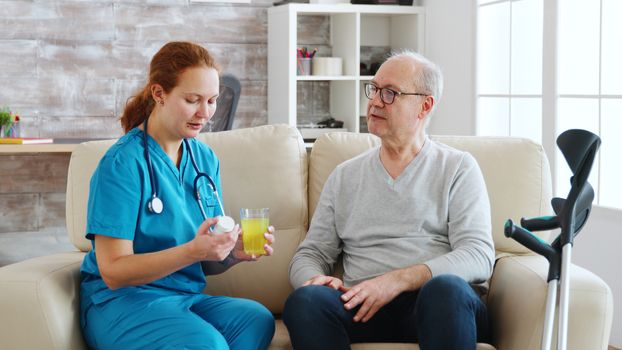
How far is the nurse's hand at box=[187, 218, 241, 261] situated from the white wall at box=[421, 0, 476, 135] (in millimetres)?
2875

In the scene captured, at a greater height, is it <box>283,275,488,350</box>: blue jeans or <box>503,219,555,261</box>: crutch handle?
<box>503,219,555,261</box>: crutch handle

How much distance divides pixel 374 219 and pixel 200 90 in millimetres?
651

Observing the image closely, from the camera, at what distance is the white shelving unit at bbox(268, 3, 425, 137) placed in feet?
16.2

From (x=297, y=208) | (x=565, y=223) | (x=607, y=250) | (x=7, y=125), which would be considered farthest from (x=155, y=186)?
(x=7, y=125)

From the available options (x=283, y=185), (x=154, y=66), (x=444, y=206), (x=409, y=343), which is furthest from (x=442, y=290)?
(x=154, y=66)

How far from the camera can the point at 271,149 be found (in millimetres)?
2744

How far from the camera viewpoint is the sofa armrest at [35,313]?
6.82 ft

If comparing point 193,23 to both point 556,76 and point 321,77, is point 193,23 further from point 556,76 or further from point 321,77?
point 556,76

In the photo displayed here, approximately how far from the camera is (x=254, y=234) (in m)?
2.13

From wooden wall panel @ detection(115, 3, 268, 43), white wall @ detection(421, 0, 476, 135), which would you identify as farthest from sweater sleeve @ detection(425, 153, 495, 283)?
wooden wall panel @ detection(115, 3, 268, 43)

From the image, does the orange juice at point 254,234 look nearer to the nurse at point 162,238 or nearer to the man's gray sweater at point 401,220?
the nurse at point 162,238

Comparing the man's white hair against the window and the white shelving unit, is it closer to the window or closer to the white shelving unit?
the window

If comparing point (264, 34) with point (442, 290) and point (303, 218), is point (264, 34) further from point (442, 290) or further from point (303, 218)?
point (442, 290)

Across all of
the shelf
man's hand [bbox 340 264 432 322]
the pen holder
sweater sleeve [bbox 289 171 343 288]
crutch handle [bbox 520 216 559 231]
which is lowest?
man's hand [bbox 340 264 432 322]
